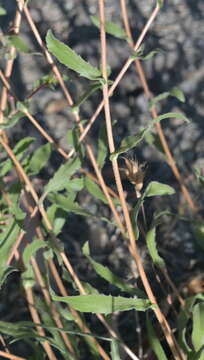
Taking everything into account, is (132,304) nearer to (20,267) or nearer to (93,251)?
(20,267)

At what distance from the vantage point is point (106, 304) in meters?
0.98

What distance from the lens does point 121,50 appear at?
2.22 m

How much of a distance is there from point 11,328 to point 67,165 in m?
0.28

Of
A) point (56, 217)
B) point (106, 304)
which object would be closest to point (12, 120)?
point (56, 217)

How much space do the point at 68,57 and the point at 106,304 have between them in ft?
1.17

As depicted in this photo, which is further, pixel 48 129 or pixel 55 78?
pixel 48 129

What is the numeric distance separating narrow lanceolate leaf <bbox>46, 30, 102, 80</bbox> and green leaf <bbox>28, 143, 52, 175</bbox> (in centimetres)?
31

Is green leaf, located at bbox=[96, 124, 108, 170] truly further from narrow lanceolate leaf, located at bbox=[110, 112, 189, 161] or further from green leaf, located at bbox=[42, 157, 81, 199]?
narrow lanceolate leaf, located at bbox=[110, 112, 189, 161]

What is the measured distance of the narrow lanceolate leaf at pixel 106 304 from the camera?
96 cm

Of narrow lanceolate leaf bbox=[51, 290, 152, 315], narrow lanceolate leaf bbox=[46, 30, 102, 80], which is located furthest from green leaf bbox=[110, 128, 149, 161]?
narrow lanceolate leaf bbox=[51, 290, 152, 315]

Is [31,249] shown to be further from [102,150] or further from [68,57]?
[68,57]

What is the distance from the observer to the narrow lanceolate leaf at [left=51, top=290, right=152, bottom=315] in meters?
0.96

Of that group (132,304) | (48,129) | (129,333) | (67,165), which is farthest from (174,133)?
(132,304)

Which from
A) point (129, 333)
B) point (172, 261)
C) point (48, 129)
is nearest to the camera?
point (129, 333)
